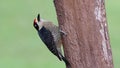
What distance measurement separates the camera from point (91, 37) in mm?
7836

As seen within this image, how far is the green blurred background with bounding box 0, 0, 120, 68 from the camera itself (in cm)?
1425

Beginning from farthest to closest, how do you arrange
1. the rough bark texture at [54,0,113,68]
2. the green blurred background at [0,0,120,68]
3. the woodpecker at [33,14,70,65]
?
1. the green blurred background at [0,0,120,68]
2. the woodpecker at [33,14,70,65]
3. the rough bark texture at [54,0,113,68]

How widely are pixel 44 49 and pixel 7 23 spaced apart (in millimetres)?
2434

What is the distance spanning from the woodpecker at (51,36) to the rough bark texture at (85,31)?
24 cm

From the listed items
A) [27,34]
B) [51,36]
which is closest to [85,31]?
[51,36]

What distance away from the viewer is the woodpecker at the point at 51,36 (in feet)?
27.1

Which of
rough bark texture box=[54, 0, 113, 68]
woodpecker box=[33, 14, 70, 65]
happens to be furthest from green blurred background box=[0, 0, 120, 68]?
rough bark texture box=[54, 0, 113, 68]

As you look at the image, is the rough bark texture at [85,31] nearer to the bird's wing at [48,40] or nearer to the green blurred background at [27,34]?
the bird's wing at [48,40]

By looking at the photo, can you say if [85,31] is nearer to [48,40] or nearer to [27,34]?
[48,40]

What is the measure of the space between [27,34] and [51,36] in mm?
7729

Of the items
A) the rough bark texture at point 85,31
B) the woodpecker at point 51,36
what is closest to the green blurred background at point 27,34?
the woodpecker at point 51,36

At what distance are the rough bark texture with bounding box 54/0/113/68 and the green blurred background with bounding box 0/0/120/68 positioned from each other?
5.52 meters

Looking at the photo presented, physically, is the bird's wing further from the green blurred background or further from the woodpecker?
the green blurred background

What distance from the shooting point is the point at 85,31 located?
7.82 m
